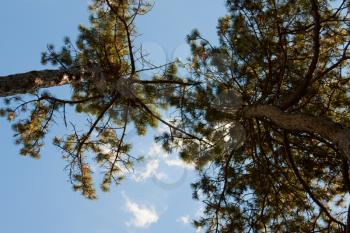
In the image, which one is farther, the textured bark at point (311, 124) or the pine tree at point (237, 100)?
the pine tree at point (237, 100)

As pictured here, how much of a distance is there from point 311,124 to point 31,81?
3588mm

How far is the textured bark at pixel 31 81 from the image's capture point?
516cm

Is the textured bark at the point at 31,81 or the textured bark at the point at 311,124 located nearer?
the textured bark at the point at 311,124

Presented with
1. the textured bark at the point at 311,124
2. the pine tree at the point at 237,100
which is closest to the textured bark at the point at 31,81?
the pine tree at the point at 237,100

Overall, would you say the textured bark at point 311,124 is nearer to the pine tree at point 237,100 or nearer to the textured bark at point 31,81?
the pine tree at point 237,100

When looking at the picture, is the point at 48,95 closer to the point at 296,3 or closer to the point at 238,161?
the point at 238,161

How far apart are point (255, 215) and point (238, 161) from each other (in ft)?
3.15

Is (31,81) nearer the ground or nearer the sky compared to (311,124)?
nearer the sky

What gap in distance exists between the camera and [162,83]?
6.80 metres

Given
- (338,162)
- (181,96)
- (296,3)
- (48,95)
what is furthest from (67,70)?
(338,162)

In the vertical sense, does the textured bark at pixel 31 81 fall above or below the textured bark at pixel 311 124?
above

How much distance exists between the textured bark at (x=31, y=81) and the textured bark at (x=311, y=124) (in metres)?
2.84

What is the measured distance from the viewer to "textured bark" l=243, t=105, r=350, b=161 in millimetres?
3979

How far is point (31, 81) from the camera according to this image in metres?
5.42
